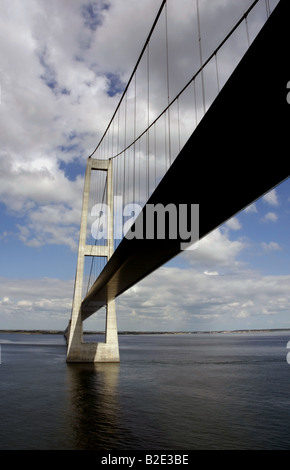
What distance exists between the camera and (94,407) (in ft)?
57.3

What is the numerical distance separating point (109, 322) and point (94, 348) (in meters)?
3.11

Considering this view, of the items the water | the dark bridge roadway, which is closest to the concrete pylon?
the water

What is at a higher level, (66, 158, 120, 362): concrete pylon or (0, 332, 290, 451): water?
(66, 158, 120, 362): concrete pylon

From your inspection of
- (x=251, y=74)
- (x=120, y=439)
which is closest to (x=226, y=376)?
(x=120, y=439)

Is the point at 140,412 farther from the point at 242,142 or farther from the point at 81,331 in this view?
the point at 81,331

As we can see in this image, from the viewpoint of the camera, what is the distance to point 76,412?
1641 centimetres

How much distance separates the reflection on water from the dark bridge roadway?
8579 millimetres

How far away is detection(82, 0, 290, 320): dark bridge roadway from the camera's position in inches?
199

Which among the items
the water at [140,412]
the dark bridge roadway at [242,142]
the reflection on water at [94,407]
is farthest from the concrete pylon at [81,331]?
the dark bridge roadway at [242,142]

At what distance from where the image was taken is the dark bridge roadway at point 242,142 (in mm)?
5047

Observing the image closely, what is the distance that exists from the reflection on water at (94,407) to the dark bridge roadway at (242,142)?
858 cm

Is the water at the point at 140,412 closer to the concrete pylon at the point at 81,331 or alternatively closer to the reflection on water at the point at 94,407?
the reflection on water at the point at 94,407

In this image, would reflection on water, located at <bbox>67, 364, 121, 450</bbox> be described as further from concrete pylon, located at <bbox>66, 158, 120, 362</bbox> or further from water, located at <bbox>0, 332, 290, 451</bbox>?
concrete pylon, located at <bbox>66, 158, 120, 362</bbox>
